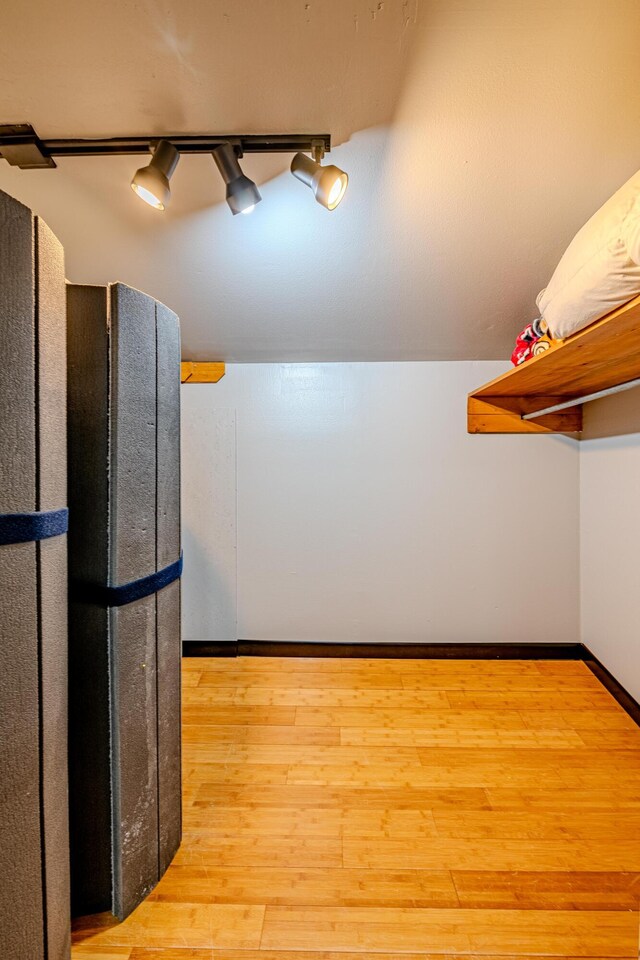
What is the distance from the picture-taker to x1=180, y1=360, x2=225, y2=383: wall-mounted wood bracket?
8.48ft

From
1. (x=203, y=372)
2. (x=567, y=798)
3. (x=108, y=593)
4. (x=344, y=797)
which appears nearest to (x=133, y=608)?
(x=108, y=593)

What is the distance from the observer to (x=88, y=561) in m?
1.09

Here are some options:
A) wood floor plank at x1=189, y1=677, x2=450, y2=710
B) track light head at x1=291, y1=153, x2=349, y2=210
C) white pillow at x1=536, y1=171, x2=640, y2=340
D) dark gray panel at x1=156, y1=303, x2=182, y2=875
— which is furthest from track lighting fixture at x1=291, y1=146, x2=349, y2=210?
wood floor plank at x1=189, y1=677, x2=450, y2=710

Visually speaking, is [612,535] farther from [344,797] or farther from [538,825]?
[344,797]

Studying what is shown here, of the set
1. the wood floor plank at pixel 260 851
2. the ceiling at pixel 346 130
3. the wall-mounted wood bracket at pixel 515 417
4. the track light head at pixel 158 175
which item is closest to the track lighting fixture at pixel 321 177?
the ceiling at pixel 346 130

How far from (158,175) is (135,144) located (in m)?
0.20

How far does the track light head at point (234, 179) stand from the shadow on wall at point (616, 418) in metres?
1.82

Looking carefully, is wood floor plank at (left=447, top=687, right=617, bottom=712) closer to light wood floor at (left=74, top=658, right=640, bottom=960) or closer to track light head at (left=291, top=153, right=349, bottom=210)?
light wood floor at (left=74, top=658, right=640, bottom=960)

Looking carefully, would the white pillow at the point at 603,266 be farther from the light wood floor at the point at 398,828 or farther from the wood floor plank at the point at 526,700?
the wood floor plank at the point at 526,700

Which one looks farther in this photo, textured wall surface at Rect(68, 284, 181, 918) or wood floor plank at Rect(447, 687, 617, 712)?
wood floor plank at Rect(447, 687, 617, 712)

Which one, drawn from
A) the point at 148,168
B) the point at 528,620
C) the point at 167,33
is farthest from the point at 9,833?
the point at 528,620

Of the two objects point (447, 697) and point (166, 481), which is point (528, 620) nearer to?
point (447, 697)

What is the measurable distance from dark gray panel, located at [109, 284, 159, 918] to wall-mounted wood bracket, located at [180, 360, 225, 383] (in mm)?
1436

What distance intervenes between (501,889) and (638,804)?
0.66 metres
